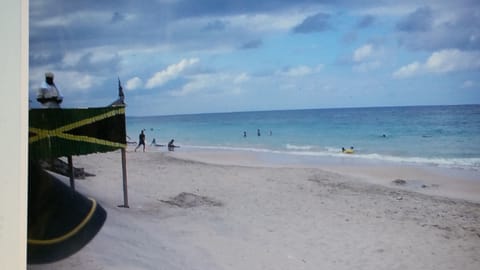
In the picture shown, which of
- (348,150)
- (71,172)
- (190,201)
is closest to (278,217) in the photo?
(190,201)

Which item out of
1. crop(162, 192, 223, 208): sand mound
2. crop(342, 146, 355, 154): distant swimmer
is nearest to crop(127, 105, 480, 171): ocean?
crop(342, 146, 355, 154): distant swimmer

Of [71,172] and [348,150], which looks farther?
[348,150]

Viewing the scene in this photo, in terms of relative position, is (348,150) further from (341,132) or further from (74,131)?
(74,131)

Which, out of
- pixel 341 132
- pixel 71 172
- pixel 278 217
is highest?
pixel 341 132

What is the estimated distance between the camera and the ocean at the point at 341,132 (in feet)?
4.69

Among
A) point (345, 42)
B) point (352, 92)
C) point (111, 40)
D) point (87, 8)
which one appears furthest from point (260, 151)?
point (87, 8)

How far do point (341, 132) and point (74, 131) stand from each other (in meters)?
0.97

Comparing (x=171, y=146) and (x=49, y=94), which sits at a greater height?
(x=49, y=94)

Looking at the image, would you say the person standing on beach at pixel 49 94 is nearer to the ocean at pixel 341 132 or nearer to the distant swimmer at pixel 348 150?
the ocean at pixel 341 132

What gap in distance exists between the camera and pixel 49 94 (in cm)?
141

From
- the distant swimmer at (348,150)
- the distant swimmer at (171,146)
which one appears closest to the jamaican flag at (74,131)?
the distant swimmer at (171,146)

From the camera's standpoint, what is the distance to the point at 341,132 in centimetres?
164

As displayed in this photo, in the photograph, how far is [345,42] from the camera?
4.78 feet

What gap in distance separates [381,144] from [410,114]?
15 cm
